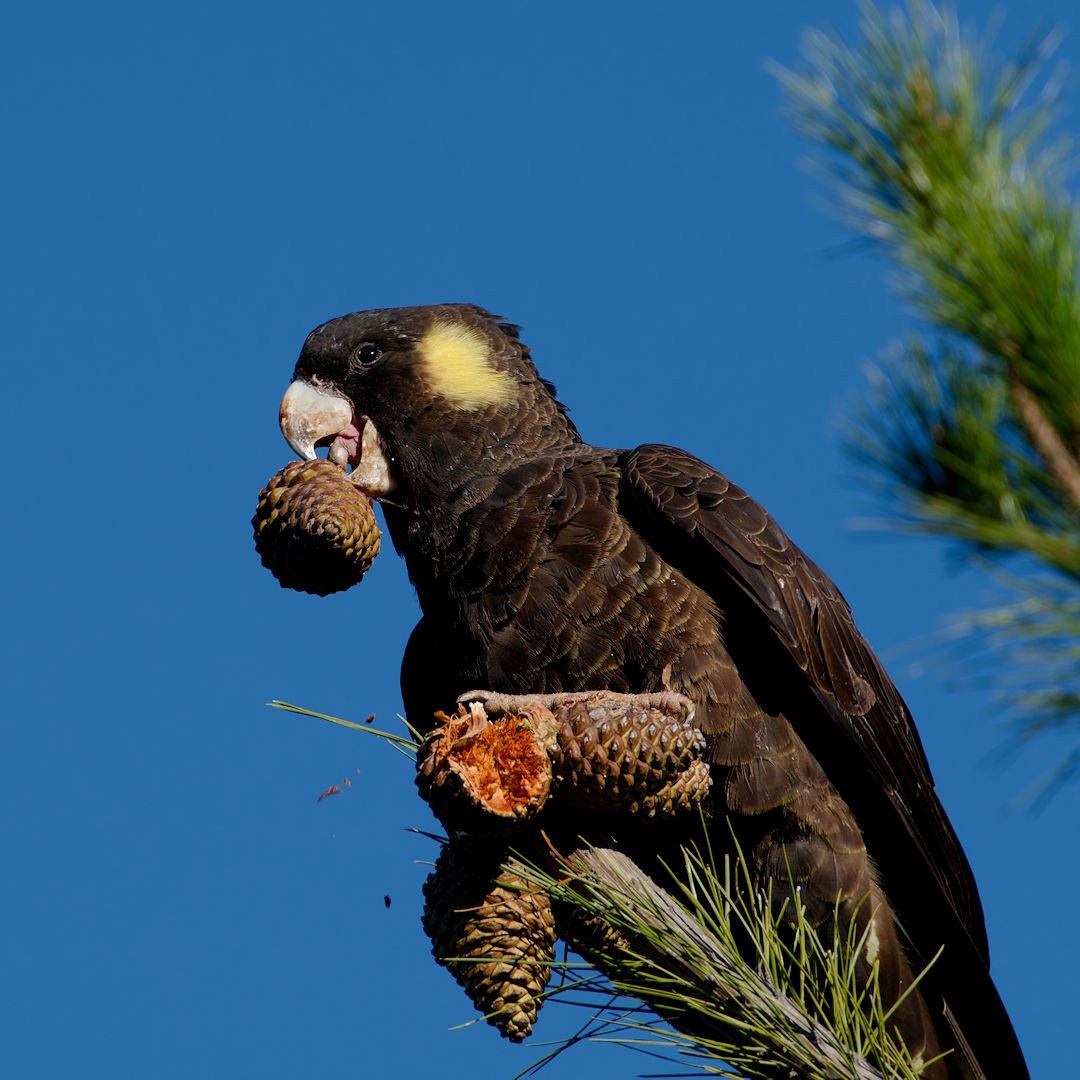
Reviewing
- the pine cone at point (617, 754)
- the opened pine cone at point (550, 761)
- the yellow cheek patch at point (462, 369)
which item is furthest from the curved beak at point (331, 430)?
the pine cone at point (617, 754)

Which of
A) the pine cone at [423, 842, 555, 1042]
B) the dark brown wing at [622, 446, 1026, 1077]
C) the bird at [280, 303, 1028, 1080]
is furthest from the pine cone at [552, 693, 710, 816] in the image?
the dark brown wing at [622, 446, 1026, 1077]

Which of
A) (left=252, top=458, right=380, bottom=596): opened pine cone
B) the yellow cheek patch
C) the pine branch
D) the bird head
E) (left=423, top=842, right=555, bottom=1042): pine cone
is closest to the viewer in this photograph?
the pine branch

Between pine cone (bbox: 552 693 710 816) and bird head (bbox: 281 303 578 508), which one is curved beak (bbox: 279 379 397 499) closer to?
bird head (bbox: 281 303 578 508)

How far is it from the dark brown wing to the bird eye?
1171 millimetres

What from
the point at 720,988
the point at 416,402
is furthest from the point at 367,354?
the point at 720,988

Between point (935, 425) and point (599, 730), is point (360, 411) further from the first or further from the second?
point (935, 425)

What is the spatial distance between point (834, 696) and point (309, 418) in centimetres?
222

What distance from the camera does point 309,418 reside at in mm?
5207

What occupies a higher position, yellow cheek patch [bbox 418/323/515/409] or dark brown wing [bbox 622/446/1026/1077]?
yellow cheek patch [bbox 418/323/515/409]

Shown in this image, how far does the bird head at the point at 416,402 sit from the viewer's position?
500cm

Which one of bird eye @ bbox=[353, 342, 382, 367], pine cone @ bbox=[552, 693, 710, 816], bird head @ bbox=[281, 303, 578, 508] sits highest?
bird eye @ bbox=[353, 342, 382, 367]

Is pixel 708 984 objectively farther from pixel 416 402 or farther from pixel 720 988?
pixel 416 402

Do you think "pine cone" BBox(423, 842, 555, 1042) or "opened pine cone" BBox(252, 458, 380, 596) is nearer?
"pine cone" BBox(423, 842, 555, 1042)

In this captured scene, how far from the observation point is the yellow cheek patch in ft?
16.8
